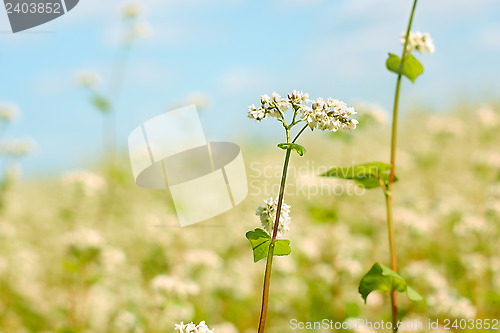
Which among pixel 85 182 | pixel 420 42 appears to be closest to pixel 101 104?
pixel 85 182

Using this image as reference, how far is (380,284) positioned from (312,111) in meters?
0.85

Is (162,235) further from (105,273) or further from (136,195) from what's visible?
(136,195)

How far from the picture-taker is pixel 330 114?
1.63 m

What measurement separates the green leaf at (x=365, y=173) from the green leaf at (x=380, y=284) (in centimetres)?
39

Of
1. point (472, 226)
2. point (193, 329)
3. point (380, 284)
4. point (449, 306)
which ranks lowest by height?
point (472, 226)

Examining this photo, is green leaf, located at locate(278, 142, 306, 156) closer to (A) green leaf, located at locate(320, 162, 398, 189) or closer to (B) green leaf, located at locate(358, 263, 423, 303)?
(A) green leaf, located at locate(320, 162, 398, 189)

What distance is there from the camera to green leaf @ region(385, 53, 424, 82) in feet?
7.06

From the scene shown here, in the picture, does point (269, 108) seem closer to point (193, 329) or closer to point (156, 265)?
point (193, 329)

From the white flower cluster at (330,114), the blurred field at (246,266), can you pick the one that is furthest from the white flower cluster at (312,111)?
the blurred field at (246,266)

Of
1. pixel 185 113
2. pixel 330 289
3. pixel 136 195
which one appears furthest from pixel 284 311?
pixel 136 195

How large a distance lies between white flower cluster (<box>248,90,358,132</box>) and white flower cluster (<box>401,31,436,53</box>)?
39.5 inches

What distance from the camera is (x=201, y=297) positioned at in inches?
218

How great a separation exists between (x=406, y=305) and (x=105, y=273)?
300cm

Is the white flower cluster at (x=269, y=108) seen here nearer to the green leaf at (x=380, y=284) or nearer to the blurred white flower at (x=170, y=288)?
the green leaf at (x=380, y=284)
